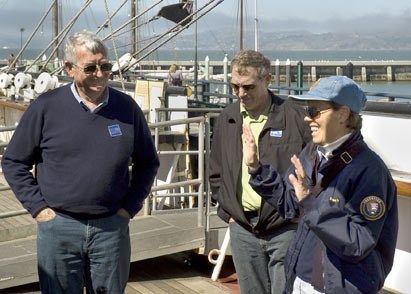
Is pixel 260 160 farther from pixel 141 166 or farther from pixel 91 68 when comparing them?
pixel 91 68

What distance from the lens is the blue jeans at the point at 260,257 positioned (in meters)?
3.47

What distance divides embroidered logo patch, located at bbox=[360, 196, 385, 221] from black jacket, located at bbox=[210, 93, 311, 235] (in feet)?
3.04

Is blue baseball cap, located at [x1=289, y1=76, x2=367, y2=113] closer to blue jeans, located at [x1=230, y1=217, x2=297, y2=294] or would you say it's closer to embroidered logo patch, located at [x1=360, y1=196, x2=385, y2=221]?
embroidered logo patch, located at [x1=360, y1=196, x2=385, y2=221]

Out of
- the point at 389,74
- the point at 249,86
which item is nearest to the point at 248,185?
the point at 249,86

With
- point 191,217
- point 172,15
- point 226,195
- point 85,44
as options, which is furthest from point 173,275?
point 172,15

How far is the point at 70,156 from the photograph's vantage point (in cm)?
329

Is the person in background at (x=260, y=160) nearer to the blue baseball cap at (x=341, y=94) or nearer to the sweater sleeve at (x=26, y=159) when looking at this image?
the blue baseball cap at (x=341, y=94)

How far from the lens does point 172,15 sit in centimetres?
1245

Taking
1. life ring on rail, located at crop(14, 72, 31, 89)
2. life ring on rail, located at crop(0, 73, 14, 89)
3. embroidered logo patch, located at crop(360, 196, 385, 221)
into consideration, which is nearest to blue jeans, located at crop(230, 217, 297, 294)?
embroidered logo patch, located at crop(360, 196, 385, 221)

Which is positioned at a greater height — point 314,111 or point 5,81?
point 5,81

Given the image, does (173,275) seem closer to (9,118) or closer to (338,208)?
(338,208)

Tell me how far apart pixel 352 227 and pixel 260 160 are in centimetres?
103

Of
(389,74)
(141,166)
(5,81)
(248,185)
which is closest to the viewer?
(248,185)

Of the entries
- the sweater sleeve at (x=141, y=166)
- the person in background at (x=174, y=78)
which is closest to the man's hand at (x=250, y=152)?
the sweater sleeve at (x=141, y=166)
